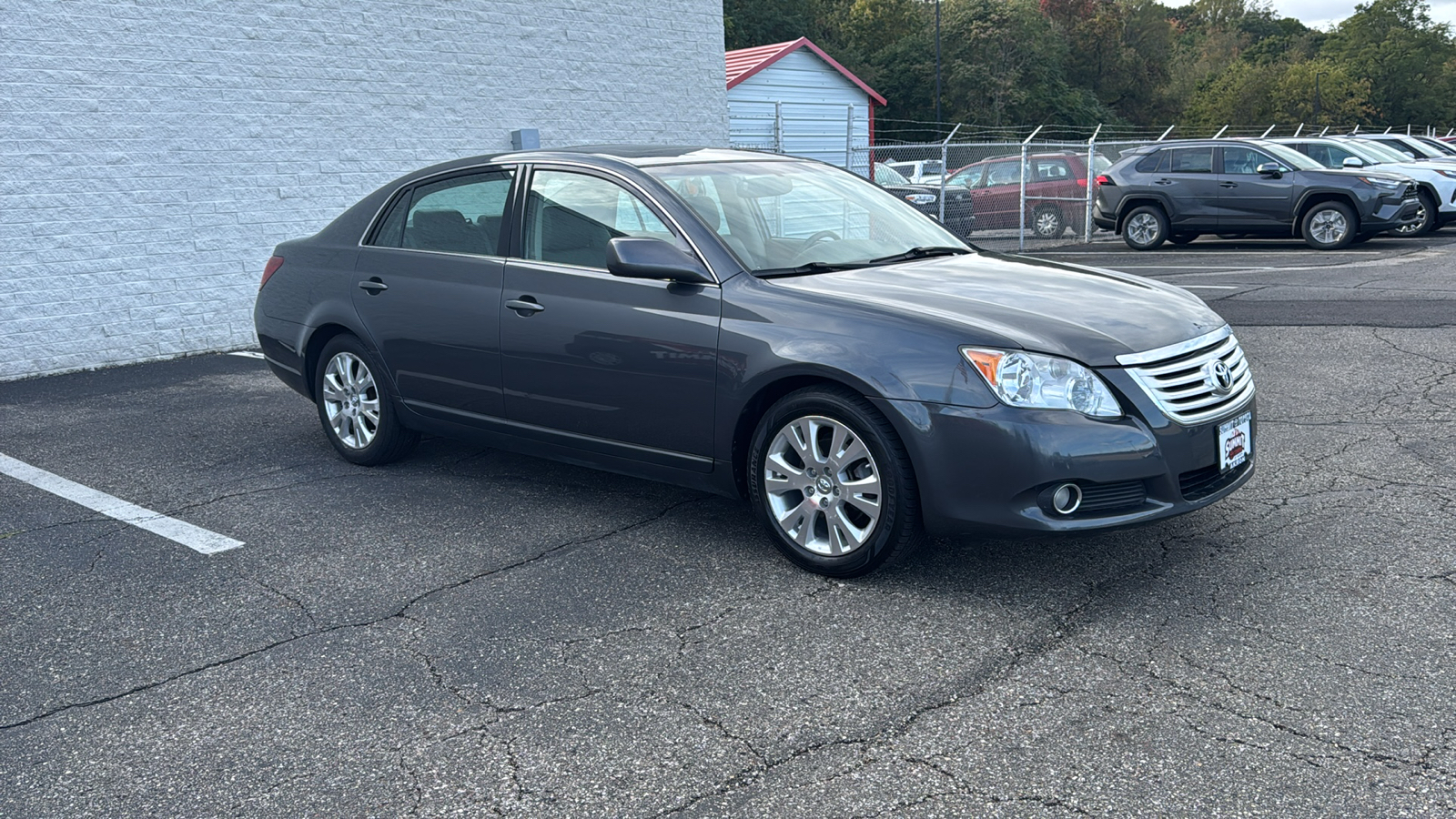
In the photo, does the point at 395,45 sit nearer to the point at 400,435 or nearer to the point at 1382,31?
the point at 400,435

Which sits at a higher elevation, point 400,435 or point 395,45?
point 395,45

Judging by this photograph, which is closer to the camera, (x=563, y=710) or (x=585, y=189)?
(x=563, y=710)

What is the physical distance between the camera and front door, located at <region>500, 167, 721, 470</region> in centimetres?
475

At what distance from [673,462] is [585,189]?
132 centimetres

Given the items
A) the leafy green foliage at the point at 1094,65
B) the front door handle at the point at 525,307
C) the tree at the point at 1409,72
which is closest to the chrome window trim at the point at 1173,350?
the front door handle at the point at 525,307

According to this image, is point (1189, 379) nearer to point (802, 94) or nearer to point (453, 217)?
point (453, 217)

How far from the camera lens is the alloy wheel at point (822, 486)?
432cm

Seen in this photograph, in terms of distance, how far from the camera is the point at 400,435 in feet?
20.4

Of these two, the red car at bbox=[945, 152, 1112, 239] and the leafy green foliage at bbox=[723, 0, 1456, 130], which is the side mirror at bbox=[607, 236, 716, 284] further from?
the leafy green foliage at bbox=[723, 0, 1456, 130]

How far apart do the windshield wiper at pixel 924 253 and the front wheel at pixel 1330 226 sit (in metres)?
13.5

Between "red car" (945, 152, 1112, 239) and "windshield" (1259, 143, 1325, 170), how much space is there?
3.28m

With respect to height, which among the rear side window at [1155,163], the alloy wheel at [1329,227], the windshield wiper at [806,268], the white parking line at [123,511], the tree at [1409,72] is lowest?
the white parking line at [123,511]

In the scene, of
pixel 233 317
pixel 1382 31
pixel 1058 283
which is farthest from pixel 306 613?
pixel 1382 31

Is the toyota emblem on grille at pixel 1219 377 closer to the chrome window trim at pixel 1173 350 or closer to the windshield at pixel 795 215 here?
the chrome window trim at pixel 1173 350
